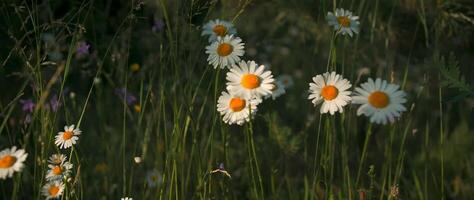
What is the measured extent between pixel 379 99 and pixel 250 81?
217 mm

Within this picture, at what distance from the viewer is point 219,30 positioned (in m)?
1.30

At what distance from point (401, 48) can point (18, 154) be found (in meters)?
1.37

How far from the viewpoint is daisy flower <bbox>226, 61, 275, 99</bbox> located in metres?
1.06

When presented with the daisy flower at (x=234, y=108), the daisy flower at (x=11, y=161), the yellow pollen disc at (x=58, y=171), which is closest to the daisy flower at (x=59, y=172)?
the yellow pollen disc at (x=58, y=171)

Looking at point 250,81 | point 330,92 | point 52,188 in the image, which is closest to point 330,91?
point 330,92

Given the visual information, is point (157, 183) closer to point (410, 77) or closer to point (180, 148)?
point (180, 148)

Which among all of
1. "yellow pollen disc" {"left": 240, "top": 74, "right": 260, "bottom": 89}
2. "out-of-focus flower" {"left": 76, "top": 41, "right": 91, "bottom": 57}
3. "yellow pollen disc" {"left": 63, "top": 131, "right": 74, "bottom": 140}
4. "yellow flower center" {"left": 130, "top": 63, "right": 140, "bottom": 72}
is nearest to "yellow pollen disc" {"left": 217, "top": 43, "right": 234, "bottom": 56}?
"yellow pollen disc" {"left": 240, "top": 74, "right": 260, "bottom": 89}

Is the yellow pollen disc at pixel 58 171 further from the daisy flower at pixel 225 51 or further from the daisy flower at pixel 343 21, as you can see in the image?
the daisy flower at pixel 343 21

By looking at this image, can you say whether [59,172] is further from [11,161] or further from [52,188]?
[11,161]

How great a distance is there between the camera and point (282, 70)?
3.13 m

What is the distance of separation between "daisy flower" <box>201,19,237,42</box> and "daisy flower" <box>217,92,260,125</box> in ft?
0.54

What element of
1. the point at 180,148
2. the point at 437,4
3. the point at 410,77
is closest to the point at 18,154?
the point at 180,148

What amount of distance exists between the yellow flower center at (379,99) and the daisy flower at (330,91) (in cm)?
4

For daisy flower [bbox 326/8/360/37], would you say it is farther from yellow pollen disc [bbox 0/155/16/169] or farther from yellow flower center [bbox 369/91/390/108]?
yellow pollen disc [bbox 0/155/16/169]
